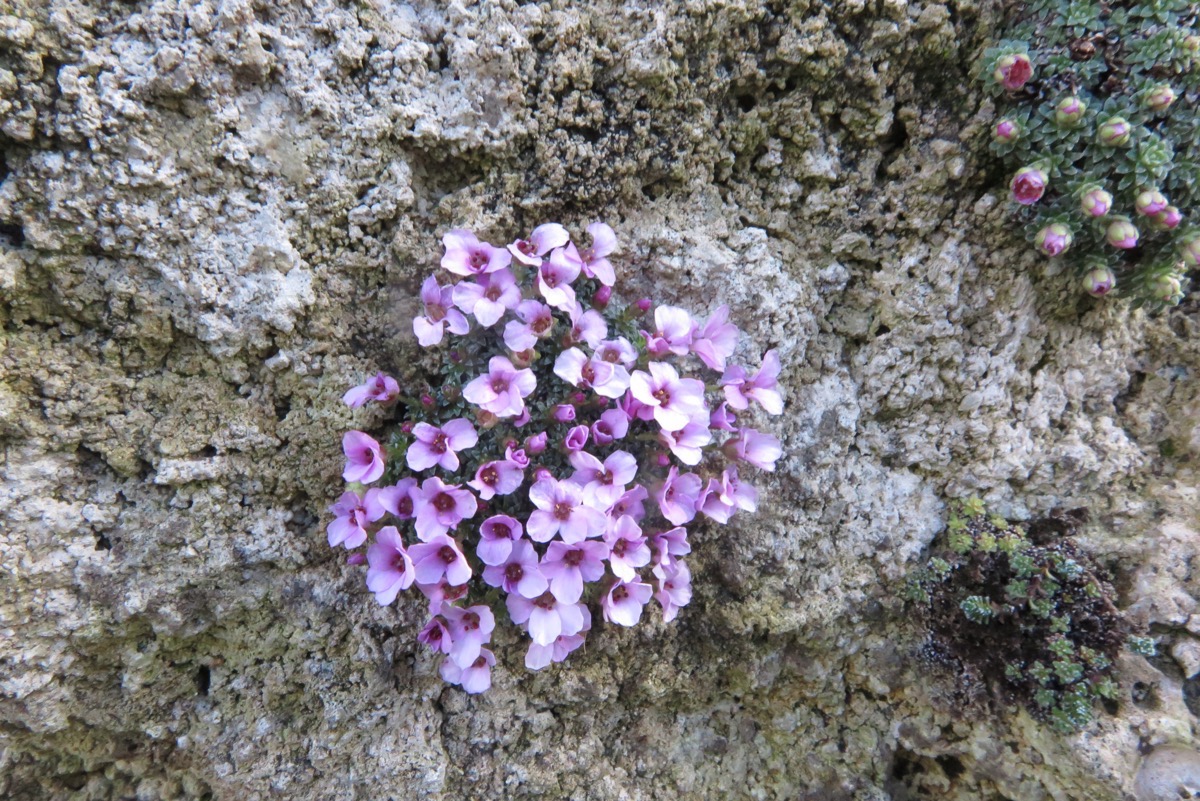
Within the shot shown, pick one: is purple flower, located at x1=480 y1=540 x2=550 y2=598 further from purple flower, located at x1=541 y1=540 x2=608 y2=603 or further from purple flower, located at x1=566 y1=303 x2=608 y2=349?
purple flower, located at x1=566 y1=303 x2=608 y2=349

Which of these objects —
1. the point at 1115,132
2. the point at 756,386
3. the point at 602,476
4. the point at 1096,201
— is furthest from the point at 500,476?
the point at 1115,132

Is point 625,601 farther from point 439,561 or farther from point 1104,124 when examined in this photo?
point 1104,124

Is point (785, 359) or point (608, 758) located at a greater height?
point (785, 359)

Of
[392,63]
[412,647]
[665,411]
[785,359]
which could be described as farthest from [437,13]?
[412,647]

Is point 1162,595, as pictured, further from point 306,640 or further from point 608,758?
point 306,640

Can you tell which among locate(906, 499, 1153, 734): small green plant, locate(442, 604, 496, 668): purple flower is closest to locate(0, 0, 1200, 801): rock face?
locate(906, 499, 1153, 734): small green plant

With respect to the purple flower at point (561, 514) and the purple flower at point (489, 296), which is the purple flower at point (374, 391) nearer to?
the purple flower at point (489, 296)

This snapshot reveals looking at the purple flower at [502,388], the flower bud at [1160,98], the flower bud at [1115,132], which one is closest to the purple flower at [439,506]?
the purple flower at [502,388]
